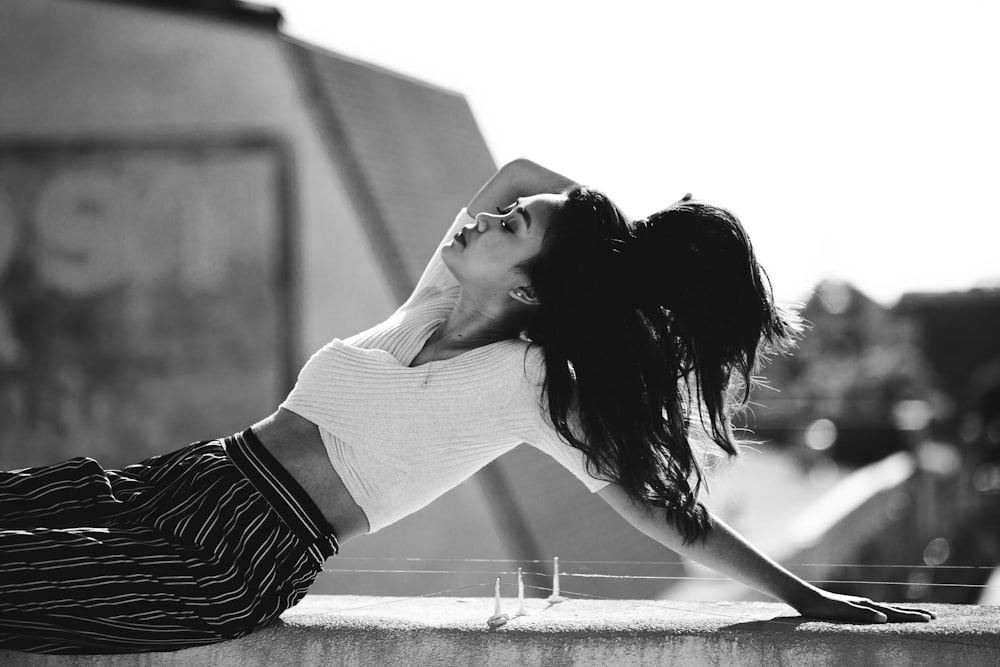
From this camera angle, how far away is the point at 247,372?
267 inches

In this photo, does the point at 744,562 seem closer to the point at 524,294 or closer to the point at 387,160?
the point at 524,294

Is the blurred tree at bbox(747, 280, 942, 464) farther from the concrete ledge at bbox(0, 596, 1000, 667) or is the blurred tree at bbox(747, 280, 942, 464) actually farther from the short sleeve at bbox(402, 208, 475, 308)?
the concrete ledge at bbox(0, 596, 1000, 667)

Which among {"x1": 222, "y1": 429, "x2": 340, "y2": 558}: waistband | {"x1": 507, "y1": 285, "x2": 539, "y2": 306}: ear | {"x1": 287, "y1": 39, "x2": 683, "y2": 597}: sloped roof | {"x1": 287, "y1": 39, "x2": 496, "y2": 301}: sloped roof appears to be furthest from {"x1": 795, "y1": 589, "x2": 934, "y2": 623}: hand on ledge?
{"x1": 287, "y1": 39, "x2": 496, "y2": 301}: sloped roof

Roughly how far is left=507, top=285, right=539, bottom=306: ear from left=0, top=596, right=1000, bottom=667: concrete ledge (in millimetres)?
644

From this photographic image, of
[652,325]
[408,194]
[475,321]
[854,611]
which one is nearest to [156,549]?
[475,321]

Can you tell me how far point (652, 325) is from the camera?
2.02 metres

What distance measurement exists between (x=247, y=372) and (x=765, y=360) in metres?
5.17

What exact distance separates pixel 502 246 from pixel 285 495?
658 mm

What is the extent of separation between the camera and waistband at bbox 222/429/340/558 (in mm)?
1854

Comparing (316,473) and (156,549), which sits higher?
(316,473)

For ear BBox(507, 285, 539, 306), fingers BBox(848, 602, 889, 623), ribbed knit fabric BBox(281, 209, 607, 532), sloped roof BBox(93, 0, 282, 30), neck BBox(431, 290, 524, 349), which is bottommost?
fingers BBox(848, 602, 889, 623)

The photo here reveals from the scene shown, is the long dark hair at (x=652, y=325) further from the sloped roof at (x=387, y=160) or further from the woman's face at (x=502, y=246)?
the sloped roof at (x=387, y=160)

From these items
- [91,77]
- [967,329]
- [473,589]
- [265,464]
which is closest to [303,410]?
[265,464]

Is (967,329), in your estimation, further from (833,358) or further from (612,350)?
(612,350)
